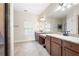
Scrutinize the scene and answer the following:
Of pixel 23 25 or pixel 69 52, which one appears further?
pixel 23 25

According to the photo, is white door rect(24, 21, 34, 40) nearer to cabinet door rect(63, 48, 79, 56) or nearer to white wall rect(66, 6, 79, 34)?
white wall rect(66, 6, 79, 34)

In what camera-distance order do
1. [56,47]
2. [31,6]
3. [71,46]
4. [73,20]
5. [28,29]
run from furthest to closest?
[28,29] → [31,6] → [73,20] → [56,47] → [71,46]

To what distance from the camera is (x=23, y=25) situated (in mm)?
6957

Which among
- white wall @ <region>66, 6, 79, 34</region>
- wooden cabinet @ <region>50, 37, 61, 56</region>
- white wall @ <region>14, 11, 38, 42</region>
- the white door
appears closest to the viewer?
wooden cabinet @ <region>50, 37, 61, 56</region>

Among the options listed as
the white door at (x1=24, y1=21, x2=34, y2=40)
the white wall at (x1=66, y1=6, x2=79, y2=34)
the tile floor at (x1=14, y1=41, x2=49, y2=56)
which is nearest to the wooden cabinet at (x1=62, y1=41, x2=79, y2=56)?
the white wall at (x1=66, y1=6, x2=79, y2=34)

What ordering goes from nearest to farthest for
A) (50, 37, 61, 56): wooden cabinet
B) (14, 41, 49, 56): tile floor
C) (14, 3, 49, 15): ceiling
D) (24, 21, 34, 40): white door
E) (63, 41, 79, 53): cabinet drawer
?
(63, 41, 79, 53): cabinet drawer < (50, 37, 61, 56): wooden cabinet < (14, 41, 49, 56): tile floor < (14, 3, 49, 15): ceiling < (24, 21, 34, 40): white door

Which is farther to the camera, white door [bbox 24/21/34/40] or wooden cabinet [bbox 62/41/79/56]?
white door [bbox 24/21/34/40]

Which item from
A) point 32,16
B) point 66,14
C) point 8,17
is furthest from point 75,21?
point 32,16

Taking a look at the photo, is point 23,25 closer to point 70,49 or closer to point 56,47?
point 56,47

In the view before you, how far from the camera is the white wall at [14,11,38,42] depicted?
266 inches

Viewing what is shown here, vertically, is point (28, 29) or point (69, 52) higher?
point (28, 29)

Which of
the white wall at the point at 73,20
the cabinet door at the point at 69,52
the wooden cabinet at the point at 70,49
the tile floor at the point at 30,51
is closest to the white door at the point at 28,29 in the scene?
the tile floor at the point at 30,51

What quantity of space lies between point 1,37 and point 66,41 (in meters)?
1.30

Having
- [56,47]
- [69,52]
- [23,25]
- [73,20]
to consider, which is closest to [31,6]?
[23,25]
